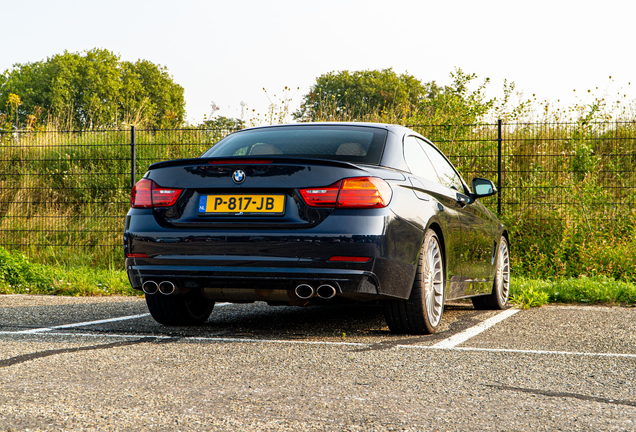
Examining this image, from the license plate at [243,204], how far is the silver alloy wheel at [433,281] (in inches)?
47.7

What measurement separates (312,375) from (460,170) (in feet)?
25.6

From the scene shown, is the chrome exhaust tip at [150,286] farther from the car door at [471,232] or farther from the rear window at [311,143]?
the car door at [471,232]

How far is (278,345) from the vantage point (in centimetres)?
453

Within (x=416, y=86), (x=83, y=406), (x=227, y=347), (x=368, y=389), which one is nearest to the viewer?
(x=83, y=406)

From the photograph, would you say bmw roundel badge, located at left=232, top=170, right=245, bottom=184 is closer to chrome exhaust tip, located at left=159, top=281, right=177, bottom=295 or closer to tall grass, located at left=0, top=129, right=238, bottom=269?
chrome exhaust tip, located at left=159, top=281, right=177, bottom=295

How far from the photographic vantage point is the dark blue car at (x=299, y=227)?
432 centimetres

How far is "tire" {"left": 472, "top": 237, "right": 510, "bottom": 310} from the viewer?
7.05 meters

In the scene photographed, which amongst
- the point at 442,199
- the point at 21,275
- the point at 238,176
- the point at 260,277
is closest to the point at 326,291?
the point at 260,277

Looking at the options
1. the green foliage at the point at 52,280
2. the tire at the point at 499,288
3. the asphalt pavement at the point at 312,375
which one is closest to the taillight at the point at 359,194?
the asphalt pavement at the point at 312,375

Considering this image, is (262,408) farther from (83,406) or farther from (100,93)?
(100,93)

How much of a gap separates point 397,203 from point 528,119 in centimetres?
857

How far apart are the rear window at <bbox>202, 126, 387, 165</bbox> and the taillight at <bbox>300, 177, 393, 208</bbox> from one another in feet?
1.44

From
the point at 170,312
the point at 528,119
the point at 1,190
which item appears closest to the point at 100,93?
the point at 1,190

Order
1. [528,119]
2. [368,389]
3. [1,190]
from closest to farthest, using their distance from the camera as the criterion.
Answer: [368,389], [528,119], [1,190]
